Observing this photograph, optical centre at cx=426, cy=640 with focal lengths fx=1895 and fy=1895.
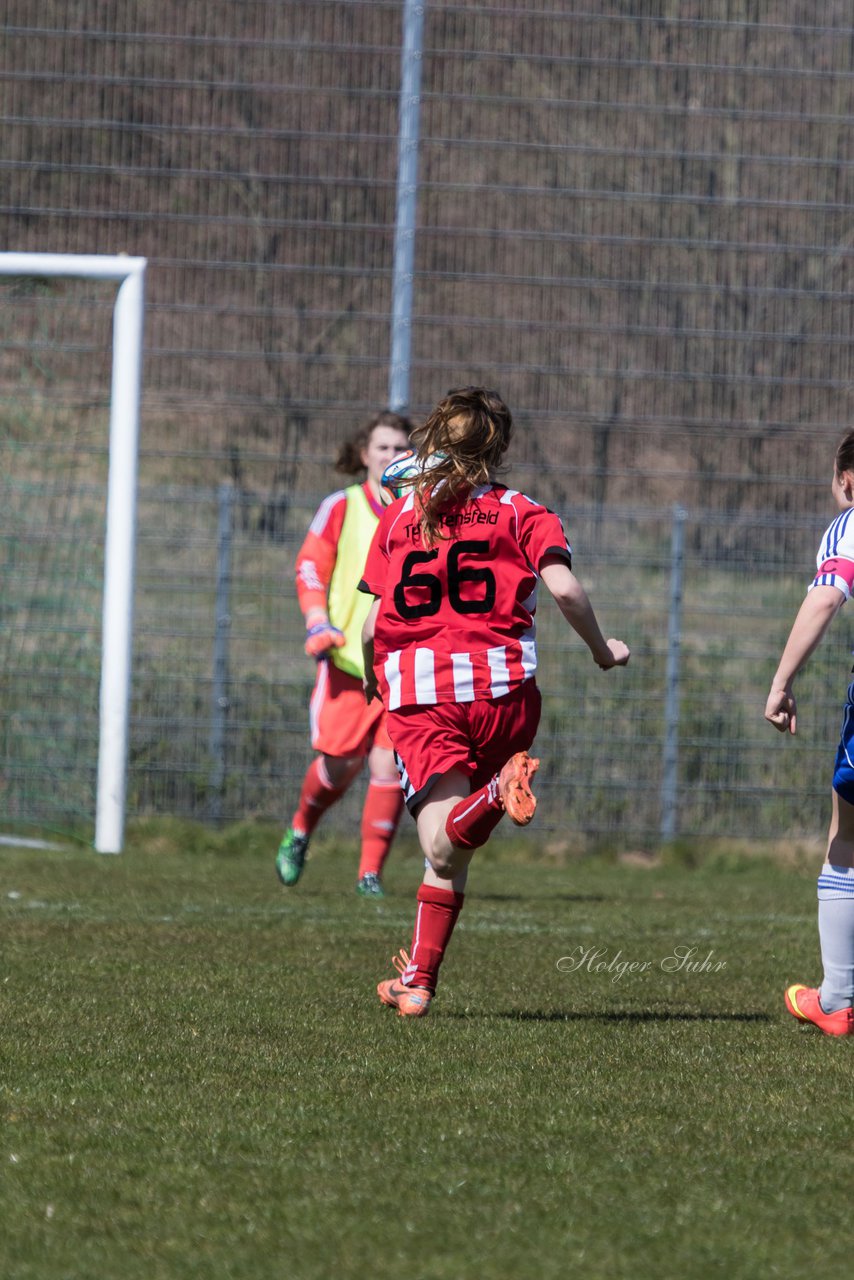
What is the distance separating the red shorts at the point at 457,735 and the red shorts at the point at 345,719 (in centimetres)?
265

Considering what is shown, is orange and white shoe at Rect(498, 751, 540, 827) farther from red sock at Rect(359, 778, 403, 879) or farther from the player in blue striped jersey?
red sock at Rect(359, 778, 403, 879)

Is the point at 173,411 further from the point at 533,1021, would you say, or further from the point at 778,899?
the point at 533,1021

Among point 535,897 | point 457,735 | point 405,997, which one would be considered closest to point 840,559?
point 457,735

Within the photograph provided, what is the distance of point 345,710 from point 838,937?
10.4 ft

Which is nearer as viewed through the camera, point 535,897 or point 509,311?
point 535,897

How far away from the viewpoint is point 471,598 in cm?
481

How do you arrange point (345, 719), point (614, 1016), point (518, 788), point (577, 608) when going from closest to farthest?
point (518, 788), point (577, 608), point (614, 1016), point (345, 719)

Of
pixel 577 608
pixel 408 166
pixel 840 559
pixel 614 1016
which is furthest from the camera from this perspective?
pixel 408 166

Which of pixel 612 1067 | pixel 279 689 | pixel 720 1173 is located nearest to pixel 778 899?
pixel 279 689

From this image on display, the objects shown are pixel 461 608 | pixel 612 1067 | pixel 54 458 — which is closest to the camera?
pixel 612 1067

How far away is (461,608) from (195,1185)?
2.03 meters

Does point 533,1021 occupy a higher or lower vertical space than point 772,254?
lower

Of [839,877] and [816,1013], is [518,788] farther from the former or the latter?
Result: [816,1013]

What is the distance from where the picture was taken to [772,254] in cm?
1040
